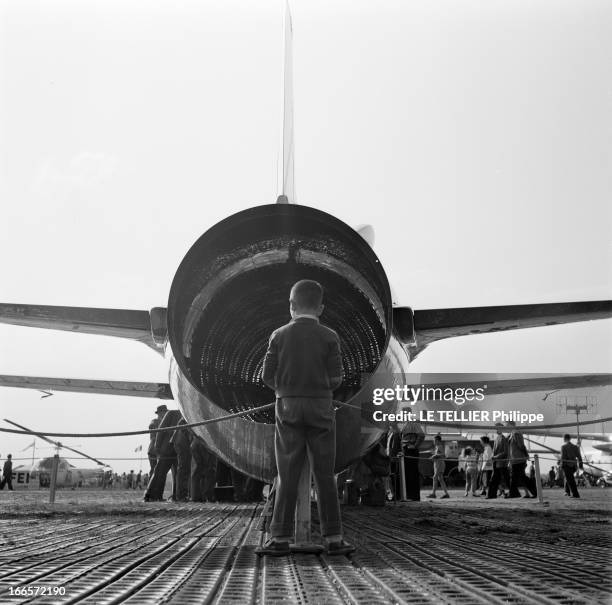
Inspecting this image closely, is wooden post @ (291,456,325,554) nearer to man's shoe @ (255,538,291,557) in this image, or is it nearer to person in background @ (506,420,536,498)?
man's shoe @ (255,538,291,557)

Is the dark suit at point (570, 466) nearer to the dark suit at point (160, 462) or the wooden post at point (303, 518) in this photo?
the dark suit at point (160, 462)

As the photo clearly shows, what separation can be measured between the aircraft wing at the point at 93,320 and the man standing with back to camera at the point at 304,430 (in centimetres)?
226

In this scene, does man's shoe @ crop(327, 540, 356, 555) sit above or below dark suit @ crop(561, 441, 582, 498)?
below


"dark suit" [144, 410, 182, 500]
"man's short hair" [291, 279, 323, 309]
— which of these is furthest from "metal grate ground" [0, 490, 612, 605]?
"dark suit" [144, 410, 182, 500]

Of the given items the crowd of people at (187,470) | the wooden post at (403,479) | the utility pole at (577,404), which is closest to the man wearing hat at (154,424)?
the crowd of people at (187,470)

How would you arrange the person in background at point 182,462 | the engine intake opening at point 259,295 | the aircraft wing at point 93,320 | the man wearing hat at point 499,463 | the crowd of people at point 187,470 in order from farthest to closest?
the man wearing hat at point 499,463 → the person in background at point 182,462 → the crowd of people at point 187,470 → the aircraft wing at point 93,320 → the engine intake opening at point 259,295

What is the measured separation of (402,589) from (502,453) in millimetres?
12617

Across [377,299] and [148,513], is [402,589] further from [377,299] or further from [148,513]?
[148,513]

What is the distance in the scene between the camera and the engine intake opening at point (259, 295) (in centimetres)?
504

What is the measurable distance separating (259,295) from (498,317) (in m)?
2.19

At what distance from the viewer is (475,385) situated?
38.5 feet

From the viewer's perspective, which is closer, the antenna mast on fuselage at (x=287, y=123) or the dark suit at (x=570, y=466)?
the antenna mast on fuselage at (x=287, y=123)

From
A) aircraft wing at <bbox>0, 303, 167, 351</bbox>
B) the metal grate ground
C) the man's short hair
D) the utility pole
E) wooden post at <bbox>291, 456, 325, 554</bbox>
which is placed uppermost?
the utility pole

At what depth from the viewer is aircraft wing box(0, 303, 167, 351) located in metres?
5.86
